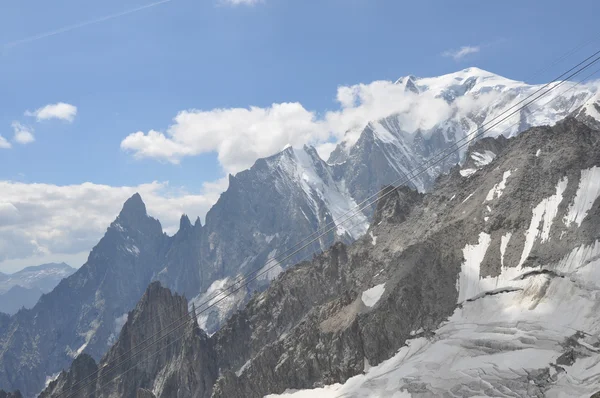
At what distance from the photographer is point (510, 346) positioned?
66.0m

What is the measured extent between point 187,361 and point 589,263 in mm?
104352

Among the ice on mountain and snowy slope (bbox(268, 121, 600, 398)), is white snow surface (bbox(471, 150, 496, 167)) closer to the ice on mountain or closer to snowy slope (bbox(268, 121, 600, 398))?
snowy slope (bbox(268, 121, 600, 398))

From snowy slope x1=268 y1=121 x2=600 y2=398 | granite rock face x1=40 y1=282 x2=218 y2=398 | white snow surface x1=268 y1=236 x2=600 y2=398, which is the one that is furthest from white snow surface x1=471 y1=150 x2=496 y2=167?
white snow surface x1=268 y1=236 x2=600 y2=398

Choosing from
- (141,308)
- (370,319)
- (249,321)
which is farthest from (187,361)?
(370,319)

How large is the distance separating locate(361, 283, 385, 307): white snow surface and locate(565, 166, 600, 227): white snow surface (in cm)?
3159

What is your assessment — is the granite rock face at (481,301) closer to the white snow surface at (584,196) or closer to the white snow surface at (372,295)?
the white snow surface at (584,196)

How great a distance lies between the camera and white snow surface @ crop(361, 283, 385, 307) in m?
93.9

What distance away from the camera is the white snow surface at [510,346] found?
59.4m

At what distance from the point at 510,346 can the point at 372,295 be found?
32.3 meters

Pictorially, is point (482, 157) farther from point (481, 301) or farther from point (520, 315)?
point (520, 315)

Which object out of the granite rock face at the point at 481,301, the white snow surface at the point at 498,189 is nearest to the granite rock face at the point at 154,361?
the granite rock face at the point at 481,301

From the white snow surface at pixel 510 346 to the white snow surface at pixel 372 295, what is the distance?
1231cm

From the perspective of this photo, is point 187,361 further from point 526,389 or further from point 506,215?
point 526,389

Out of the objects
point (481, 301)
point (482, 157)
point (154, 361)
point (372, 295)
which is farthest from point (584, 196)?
point (154, 361)
